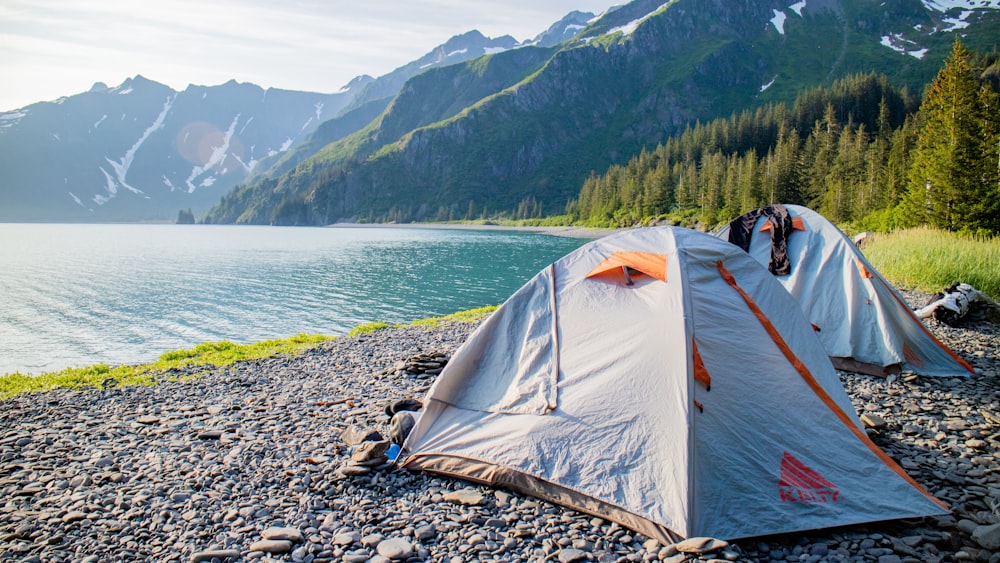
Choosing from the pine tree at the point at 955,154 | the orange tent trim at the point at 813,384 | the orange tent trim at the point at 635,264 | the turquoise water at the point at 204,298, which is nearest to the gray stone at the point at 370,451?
the orange tent trim at the point at 635,264

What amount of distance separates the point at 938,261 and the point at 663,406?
66.7 ft

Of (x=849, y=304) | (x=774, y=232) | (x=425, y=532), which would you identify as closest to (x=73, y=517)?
(x=425, y=532)

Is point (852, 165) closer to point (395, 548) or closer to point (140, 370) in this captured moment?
point (140, 370)

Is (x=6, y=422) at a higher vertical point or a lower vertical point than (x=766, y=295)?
lower

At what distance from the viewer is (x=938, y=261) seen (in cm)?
1981

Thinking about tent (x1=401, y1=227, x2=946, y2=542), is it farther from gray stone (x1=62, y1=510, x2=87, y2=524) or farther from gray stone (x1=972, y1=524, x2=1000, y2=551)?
gray stone (x1=62, y1=510, x2=87, y2=524)

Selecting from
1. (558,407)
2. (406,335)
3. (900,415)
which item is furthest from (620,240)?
→ (406,335)

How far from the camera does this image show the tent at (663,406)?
5324 millimetres

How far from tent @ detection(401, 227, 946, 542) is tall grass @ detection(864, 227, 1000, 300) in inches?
634

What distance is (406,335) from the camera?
18.2m

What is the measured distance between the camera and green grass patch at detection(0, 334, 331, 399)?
1205 cm

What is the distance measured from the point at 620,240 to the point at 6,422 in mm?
10746

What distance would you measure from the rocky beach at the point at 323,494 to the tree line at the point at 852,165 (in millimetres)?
26723

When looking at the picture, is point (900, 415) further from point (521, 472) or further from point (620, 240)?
point (521, 472)
